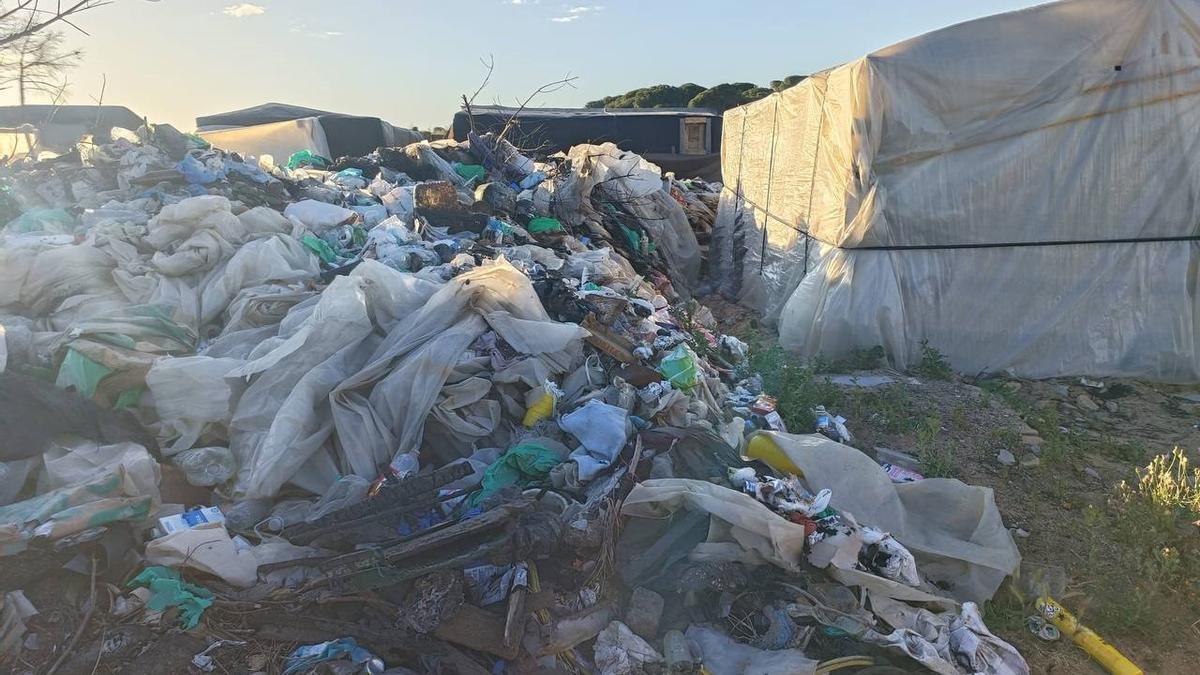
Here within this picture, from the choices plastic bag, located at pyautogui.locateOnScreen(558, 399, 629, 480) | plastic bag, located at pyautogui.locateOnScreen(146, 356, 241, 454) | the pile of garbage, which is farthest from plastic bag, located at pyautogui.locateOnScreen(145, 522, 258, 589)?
plastic bag, located at pyautogui.locateOnScreen(558, 399, 629, 480)

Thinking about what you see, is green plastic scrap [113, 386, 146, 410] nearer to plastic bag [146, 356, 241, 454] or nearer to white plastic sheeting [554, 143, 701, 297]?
plastic bag [146, 356, 241, 454]

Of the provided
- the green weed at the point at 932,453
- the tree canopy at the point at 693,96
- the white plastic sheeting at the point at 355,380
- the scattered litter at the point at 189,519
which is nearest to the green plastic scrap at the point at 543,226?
the white plastic sheeting at the point at 355,380

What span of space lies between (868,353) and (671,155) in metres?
9.91

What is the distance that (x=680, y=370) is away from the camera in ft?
12.6

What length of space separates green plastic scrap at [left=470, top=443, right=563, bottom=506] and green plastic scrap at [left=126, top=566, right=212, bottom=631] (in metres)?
1.01

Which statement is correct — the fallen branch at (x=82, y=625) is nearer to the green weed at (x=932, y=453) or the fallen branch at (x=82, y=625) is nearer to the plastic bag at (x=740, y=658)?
the plastic bag at (x=740, y=658)

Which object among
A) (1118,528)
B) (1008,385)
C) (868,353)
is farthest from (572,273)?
(1118,528)

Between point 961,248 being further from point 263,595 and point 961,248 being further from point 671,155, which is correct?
point 671,155

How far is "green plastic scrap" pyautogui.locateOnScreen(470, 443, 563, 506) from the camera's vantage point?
2.92 metres

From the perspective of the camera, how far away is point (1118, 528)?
3129 millimetres

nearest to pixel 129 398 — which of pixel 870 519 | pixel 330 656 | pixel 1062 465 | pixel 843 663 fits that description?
pixel 330 656

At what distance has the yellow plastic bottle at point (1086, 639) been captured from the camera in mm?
2404

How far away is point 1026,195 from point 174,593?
5599 millimetres

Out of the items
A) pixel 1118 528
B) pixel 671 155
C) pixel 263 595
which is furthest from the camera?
pixel 671 155
